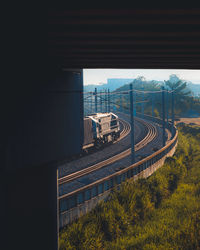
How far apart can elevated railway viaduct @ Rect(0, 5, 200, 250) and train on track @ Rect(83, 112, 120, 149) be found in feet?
63.9

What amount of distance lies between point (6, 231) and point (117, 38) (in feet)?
16.4

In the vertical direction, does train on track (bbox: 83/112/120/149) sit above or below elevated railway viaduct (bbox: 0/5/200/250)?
below

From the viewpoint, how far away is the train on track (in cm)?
2644

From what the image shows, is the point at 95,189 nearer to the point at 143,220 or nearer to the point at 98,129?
the point at 143,220

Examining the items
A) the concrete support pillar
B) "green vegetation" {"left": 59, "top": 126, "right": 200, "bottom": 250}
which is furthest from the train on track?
the concrete support pillar

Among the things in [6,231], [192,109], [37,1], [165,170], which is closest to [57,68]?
[37,1]

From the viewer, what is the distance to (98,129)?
27.7 m

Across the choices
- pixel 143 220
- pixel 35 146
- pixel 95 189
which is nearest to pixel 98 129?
pixel 95 189

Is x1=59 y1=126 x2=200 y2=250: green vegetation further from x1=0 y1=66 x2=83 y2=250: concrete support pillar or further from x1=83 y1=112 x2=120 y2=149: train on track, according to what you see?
x1=83 y1=112 x2=120 y2=149: train on track

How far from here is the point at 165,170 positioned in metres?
20.8

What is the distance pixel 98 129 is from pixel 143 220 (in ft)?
48.8

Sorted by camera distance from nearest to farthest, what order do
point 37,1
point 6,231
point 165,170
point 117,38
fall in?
point 37,1, point 117,38, point 6,231, point 165,170

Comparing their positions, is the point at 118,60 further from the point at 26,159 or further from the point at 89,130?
the point at 89,130

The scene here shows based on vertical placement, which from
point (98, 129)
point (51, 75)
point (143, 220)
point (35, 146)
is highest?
point (51, 75)
